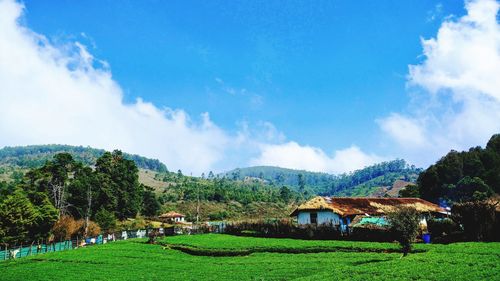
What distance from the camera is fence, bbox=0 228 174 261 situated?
4406cm

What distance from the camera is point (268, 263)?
1188 inches

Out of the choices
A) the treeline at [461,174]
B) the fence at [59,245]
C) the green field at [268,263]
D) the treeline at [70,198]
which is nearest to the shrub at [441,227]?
the green field at [268,263]

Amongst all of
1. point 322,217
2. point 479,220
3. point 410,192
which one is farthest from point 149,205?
point 479,220

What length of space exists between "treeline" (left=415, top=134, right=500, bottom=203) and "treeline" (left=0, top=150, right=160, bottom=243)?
6923 cm

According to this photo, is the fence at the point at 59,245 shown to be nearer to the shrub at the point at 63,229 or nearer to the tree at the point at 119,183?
the shrub at the point at 63,229

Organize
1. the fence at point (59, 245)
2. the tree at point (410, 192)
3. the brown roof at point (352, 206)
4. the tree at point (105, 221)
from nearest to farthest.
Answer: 1. the fence at point (59, 245)
2. the brown roof at point (352, 206)
3. the tree at point (105, 221)
4. the tree at point (410, 192)

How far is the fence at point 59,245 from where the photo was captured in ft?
145

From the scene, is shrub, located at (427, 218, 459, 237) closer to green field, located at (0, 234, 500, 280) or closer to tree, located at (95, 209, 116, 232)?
green field, located at (0, 234, 500, 280)

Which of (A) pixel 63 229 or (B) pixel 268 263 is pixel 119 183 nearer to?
(A) pixel 63 229

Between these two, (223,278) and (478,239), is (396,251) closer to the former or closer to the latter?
(478,239)

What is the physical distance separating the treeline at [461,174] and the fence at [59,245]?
219 feet

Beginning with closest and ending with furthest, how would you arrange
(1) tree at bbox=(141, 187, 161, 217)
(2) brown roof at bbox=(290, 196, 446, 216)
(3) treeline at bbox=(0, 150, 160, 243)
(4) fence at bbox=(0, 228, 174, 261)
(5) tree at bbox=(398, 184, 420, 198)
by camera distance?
(4) fence at bbox=(0, 228, 174, 261), (3) treeline at bbox=(0, 150, 160, 243), (2) brown roof at bbox=(290, 196, 446, 216), (5) tree at bbox=(398, 184, 420, 198), (1) tree at bbox=(141, 187, 161, 217)

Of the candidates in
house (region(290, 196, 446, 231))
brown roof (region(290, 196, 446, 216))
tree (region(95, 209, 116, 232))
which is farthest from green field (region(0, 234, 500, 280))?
tree (region(95, 209, 116, 232))

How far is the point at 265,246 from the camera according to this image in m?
39.7
